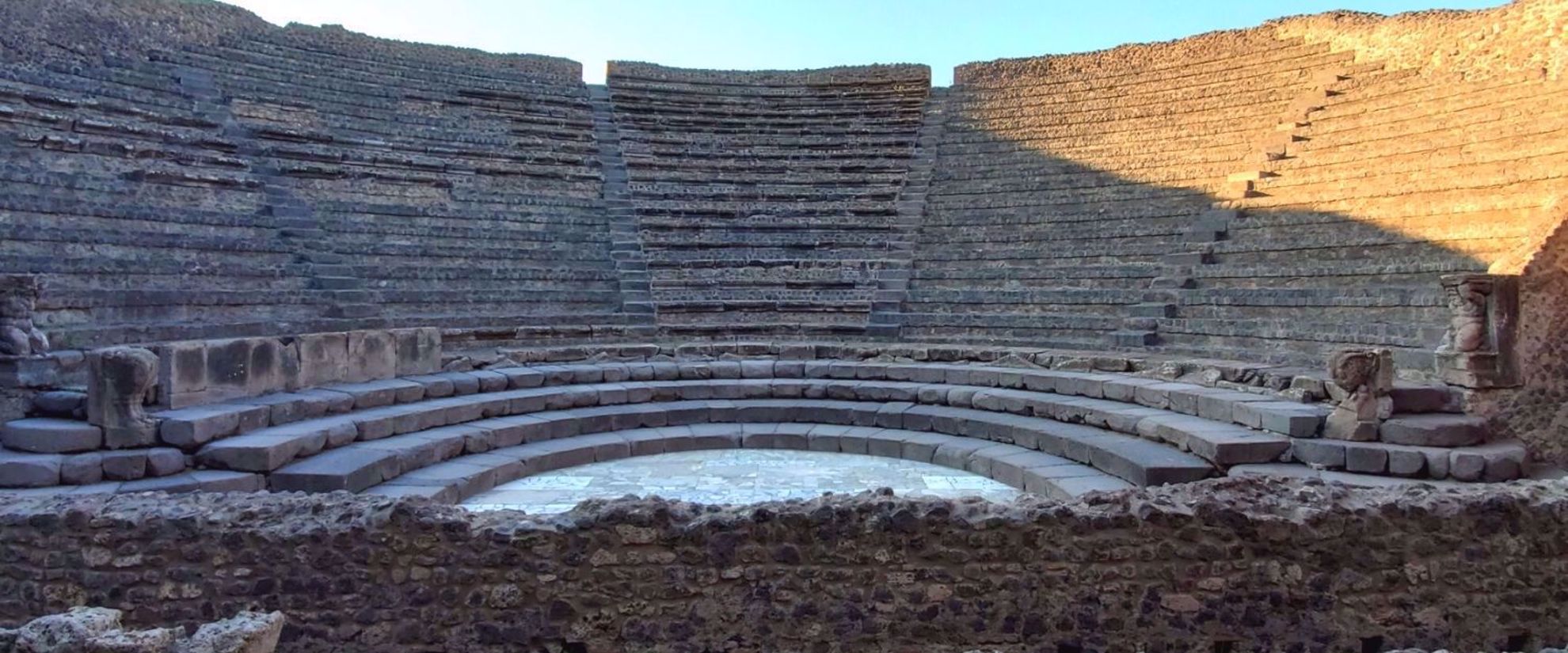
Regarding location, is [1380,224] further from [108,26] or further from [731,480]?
[108,26]

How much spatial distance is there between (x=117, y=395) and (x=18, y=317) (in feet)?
4.37

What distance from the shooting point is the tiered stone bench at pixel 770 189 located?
37.1 ft

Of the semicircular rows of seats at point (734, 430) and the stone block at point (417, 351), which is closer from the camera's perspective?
the semicircular rows of seats at point (734, 430)

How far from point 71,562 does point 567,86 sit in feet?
46.8

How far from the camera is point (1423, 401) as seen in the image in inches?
228

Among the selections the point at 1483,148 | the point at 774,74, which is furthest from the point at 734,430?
the point at 774,74

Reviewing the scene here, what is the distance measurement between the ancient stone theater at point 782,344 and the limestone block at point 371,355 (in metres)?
0.04

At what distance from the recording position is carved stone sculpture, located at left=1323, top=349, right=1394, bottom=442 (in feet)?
18.2

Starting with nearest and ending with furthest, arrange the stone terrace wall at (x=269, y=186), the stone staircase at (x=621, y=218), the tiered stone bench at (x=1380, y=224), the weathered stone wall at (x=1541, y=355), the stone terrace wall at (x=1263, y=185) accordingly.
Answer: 1. the weathered stone wall at (x=1541, y=355)
2. the tiered stone bench at (x=1380, y=224)
3. the stone terrace wall at (x=1263, y=185)
4. the stone terrace wall at (x=269, y=186)
5. the stone staircase at (x=621, y=218)

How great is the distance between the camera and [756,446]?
25.4 ft

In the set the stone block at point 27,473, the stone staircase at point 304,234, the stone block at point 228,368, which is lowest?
the stone block at point 27,473

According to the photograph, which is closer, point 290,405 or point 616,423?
point 290,405

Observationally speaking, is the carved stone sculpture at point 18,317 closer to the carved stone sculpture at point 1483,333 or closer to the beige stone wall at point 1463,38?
the carved stone sculpture at point 1483,333

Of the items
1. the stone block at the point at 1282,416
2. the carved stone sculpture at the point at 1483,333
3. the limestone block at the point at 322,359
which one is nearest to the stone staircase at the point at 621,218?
the limestone block at the point at 322,359
